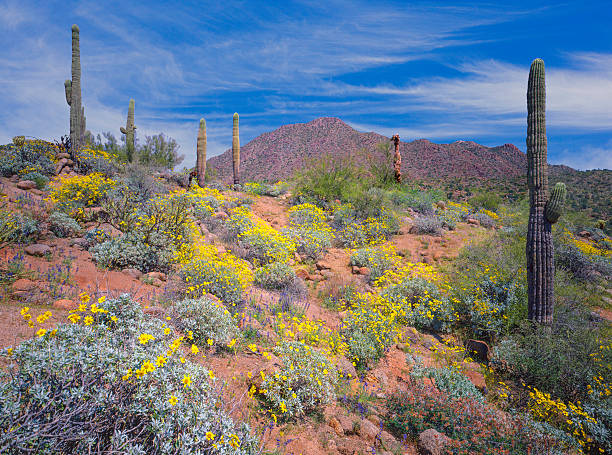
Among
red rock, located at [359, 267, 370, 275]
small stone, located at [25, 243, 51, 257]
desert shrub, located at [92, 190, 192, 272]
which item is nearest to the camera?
small stone, located at [25, 243, 51, 257]

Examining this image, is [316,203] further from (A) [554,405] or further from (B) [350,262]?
(A) [554,405]

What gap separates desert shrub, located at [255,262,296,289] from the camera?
23.4 ft

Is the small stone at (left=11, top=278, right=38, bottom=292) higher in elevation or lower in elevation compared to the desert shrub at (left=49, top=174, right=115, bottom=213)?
→ lower

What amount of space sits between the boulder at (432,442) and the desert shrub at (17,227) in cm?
684

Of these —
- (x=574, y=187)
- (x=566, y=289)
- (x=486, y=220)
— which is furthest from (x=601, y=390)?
(x=574, y=187)

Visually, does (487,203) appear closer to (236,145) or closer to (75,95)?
(236,145)

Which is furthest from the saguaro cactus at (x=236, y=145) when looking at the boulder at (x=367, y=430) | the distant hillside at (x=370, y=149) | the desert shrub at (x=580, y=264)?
the distant hillside at (x=370, y=149)

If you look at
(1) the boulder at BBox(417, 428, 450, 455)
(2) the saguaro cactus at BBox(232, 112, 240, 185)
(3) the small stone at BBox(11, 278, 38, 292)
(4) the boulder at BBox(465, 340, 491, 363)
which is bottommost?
(4) the boulder at BBox(465, 340, 491, 363)

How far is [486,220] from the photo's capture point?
14.7 m

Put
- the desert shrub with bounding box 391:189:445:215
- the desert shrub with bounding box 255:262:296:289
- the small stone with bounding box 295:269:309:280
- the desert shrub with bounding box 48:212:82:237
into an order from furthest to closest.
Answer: the desert shrub with bounding box 391:189:445:215 < the small stone with bounding box 295:269:309:280 < the desert shrub with bounding box 255:262:296:289 < the desert shrub with bounding box 48:212:82:237

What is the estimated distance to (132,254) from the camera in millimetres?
5953

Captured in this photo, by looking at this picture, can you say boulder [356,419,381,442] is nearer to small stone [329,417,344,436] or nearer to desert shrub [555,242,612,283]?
small stone [329,417,344,436]

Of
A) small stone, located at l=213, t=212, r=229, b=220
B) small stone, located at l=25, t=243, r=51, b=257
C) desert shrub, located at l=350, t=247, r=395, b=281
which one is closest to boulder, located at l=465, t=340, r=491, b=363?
desert shrub, located at l=350, t=247, r=395, b=281

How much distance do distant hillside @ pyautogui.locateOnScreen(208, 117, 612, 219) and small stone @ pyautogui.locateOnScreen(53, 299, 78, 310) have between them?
125 ft
